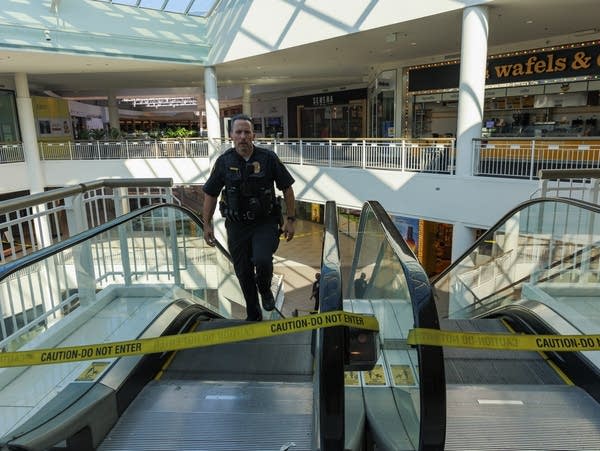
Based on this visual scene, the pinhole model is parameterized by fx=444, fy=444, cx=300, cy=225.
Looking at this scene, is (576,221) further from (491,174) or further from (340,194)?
(340,194)

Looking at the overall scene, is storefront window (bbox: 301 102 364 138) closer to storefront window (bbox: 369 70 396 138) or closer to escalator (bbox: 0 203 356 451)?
storefront window (bbox: 369 70 396 138)

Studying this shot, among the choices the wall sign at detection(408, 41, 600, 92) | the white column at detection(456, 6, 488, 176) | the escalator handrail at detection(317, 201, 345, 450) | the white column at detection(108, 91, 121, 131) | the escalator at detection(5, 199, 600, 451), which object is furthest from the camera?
the white column at detection(108, 91, 121, 131)

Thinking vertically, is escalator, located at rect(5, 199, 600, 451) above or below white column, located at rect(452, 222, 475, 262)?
above

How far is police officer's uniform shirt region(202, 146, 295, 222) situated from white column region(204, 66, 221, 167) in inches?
524

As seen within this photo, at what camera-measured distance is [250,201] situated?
11.4 feet

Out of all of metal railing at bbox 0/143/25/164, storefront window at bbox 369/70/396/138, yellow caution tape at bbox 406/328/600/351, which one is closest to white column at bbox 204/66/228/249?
storefront window at bbox 369/70/396/138

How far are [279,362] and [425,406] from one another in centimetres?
146

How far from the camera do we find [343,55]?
48.1 feet

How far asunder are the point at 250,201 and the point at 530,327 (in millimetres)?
2229

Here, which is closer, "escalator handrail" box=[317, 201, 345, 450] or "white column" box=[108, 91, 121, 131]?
"escalator handrail" box=[317, 201, 345, 450]

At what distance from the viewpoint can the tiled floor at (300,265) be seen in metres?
14.0

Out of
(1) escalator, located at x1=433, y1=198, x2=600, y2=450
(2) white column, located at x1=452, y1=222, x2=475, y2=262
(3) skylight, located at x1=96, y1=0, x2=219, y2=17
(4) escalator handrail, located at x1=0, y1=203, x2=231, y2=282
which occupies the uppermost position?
(3) skylight, located at x1=96, y1=0, x2=219, y2=17

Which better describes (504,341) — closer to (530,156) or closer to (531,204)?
(531,204)

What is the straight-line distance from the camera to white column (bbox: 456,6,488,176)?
896cm
